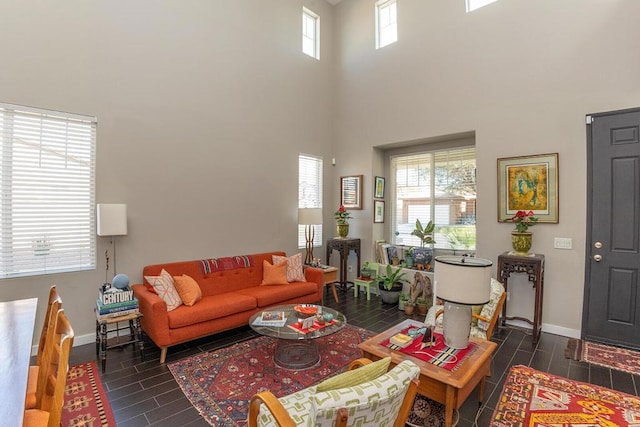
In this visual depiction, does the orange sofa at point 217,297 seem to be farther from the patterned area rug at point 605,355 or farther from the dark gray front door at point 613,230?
the dark gray front door at point 613,230

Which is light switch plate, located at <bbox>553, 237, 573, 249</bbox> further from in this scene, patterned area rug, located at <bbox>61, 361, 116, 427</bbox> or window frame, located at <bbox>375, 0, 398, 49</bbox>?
patterned area rug, located at <bbox>61, 361, 116, 427</bbox>

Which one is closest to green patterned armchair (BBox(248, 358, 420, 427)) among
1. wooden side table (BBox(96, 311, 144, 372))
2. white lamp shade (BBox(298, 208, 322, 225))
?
wooden side table (BBox(96, 311, 144, 372))

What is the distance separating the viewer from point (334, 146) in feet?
21.1

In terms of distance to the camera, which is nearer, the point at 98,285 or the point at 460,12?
the point at 98,285

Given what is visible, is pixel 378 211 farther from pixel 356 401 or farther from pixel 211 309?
pixel 356 401

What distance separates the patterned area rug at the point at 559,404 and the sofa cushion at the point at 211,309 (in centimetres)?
273

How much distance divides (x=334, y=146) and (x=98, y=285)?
4623mm

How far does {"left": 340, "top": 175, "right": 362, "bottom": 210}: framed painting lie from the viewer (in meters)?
6.00

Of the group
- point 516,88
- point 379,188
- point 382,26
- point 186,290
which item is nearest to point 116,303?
point 186,290

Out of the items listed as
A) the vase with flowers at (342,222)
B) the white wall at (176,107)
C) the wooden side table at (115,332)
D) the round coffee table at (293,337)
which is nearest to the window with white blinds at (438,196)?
the vase with flowers at (342,222)

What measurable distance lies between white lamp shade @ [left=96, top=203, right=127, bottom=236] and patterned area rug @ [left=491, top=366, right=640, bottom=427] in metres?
3.97

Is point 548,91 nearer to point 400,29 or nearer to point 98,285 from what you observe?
point 400,29

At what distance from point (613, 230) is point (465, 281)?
113 inches

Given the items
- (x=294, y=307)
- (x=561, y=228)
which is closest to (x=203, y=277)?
(x=294, y=307)
